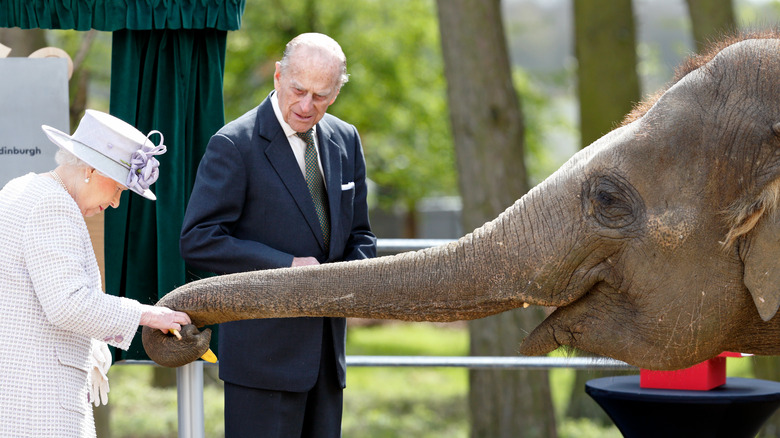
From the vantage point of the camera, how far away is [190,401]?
15.6 ft

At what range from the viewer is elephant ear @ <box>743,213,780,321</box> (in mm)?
3229

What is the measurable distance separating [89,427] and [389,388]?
38.3ft

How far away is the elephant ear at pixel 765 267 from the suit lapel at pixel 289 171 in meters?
1.69

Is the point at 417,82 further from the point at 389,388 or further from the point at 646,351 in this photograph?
the point at 646,351

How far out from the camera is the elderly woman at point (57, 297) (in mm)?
3311

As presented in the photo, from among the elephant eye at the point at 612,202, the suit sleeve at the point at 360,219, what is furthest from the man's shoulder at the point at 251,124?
the elephant eye at the point at 612,202

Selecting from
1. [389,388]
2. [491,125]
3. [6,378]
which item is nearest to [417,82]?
[389,388]

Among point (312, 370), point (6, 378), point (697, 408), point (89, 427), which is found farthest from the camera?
point (697, 408)

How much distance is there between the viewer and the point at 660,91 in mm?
Result: 3738

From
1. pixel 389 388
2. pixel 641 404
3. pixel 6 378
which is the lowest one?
pixel 389 388

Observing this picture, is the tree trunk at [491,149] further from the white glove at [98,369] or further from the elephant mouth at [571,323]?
the white glove at [98,369]

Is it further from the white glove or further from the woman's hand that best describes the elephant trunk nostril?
the white glove

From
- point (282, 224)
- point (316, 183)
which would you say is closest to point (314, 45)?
point (316, 183)

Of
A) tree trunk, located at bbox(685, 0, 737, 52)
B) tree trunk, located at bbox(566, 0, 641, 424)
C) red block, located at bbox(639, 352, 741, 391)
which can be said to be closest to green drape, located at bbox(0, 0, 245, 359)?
red block, located at bbox(639, 352, 741, 391)
